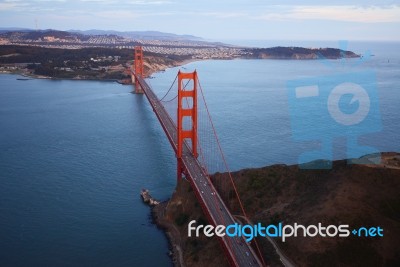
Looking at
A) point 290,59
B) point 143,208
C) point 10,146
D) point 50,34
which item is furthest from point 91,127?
point 50,34

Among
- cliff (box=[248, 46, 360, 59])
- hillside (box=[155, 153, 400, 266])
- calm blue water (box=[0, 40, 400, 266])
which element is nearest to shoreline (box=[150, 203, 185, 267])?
hillside (box=[155, 153, 400, 266])

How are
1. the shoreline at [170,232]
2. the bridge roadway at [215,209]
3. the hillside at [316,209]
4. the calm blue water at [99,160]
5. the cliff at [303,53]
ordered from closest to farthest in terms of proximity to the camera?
1. the hillside at [316,209]
2. the bridge roadway at [215,209]
3. the shoreline at [170,232]
4. the calm blue water at [99,160]
5. the cliff at [303,53]

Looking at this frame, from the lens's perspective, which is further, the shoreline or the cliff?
the cliff

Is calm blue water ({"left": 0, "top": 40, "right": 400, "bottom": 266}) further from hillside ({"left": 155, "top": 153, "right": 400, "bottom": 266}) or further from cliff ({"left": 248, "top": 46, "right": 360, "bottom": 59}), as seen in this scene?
cliff ({"left": 248, "top": 46, "right": 360, "bottom": 59})

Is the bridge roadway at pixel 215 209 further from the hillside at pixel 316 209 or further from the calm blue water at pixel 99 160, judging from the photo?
the calm blue water at pixel 99 160

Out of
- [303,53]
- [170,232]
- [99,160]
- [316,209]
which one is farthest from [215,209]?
[303,53]

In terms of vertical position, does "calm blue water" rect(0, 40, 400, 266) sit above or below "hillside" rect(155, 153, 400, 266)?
below

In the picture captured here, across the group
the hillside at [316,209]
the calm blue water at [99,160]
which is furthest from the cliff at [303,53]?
the hillside at [316,209]
